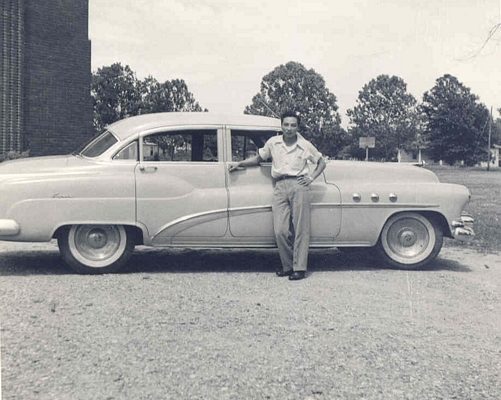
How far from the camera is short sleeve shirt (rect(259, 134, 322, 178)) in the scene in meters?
5.90

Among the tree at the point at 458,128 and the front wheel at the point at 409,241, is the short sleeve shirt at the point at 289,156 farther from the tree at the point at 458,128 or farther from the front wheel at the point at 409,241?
the tree at the point at 458,128

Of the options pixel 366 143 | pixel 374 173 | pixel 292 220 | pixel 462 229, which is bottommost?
pixel 462 229

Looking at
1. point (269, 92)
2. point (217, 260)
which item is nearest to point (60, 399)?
point (217, 260)

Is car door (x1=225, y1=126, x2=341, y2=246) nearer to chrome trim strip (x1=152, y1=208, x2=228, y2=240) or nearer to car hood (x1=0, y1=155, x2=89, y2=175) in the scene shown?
chrome trim strip (x1=152, y1=208, x2=228, y2=240)

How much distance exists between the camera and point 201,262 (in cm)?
664

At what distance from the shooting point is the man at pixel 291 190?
5844 millimetres

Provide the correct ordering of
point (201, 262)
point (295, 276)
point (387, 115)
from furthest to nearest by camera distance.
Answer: point (387, 115) → point (201, 262) → point (295, 276)

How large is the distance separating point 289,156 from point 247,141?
62 cm

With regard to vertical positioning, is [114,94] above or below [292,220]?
above

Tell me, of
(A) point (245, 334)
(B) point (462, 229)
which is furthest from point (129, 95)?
(A) point (245, 334)

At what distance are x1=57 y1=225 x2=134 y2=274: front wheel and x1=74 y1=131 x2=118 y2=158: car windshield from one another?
81 centimetres

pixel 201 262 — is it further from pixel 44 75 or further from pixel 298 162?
pixel 44 75

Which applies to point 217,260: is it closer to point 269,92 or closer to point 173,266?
point 173,266

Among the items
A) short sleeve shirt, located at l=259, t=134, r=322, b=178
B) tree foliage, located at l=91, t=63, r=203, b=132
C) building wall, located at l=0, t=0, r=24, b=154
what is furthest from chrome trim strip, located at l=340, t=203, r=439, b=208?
tree foliage, located at l=91, t=63, r=203, b=132
